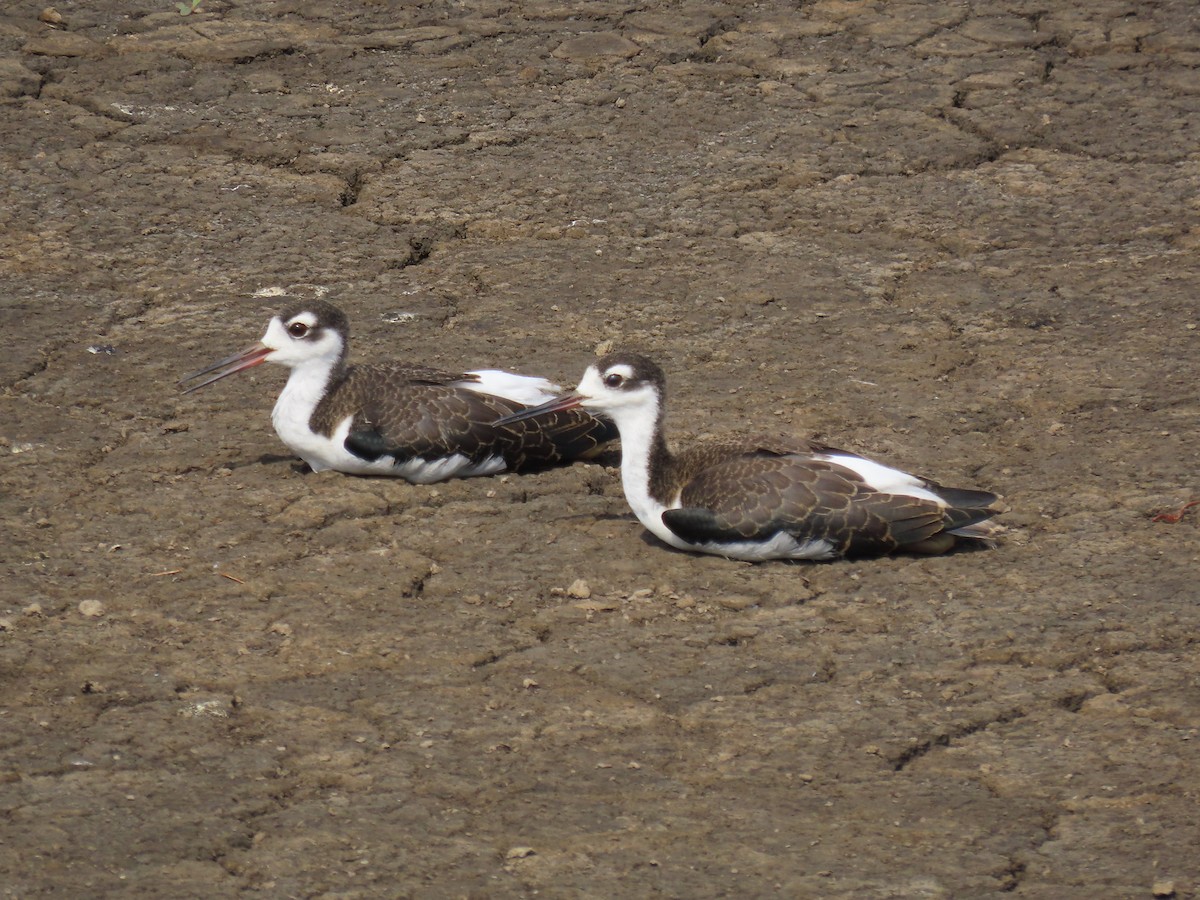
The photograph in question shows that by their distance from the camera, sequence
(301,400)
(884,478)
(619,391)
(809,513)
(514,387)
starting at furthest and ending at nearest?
(514,387), (301,400), (619,391), (884,478), (809,513)

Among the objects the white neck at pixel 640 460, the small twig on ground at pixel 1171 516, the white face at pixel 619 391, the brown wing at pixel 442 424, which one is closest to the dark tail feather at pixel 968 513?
the small twig on ground at pixel 1171 516

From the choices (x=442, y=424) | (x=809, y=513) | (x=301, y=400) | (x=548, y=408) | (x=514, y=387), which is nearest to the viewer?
(x=809, y=513)

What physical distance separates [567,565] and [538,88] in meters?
5.14

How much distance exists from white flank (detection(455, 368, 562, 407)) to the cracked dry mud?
343 millimetres

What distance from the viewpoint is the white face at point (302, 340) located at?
6785 mm

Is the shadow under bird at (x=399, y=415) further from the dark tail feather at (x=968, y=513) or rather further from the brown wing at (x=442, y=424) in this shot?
the dark tail feather at (x=968, y=513)

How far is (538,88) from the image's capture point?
34.6 ft

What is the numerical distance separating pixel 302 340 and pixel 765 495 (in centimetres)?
200

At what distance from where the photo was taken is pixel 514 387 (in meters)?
6.88

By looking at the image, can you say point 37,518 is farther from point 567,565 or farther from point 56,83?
point 56,83

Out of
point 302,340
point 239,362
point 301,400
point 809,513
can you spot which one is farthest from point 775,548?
point 239,362

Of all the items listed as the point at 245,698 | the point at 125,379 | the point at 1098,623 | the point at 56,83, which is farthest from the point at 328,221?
the point at 1098,623

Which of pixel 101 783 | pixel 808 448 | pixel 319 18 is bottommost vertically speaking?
pixel 101 783

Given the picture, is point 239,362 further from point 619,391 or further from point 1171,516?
point 1171,516
